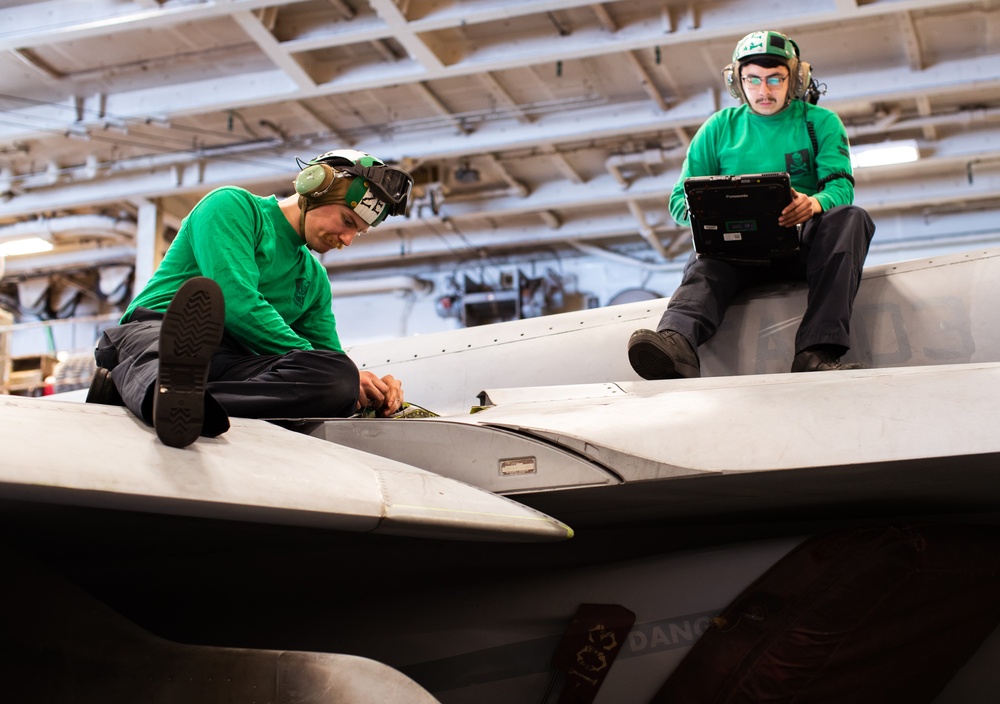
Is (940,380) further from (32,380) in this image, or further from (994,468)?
(32,380)

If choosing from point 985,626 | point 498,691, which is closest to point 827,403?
point 985,626

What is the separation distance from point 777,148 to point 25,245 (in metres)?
13.2

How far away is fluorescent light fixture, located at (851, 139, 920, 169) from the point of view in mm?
10945

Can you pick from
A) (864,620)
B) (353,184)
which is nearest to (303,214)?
(353,184)

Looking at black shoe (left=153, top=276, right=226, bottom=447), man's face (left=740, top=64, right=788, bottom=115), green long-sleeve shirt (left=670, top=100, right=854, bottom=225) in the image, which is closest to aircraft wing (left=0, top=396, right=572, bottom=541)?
black shoe (left=153, top=276, right=226, bottom=447)

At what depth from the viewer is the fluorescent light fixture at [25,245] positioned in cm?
1412

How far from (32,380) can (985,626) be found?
11.1m

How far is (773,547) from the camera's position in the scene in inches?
112

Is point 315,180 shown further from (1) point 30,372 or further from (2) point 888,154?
(1) point 30,372

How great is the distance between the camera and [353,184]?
3.36 meters

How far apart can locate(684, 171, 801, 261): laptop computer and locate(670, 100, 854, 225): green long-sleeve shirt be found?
0.30 m

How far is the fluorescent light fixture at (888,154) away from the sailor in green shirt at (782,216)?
7.40 m

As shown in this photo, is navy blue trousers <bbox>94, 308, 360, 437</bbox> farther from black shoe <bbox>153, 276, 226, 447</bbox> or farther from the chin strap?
black shoe <bbox>153, 276, 226, 447</bbox>

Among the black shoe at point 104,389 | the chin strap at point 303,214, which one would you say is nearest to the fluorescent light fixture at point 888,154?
the chin strap at point 303,214
